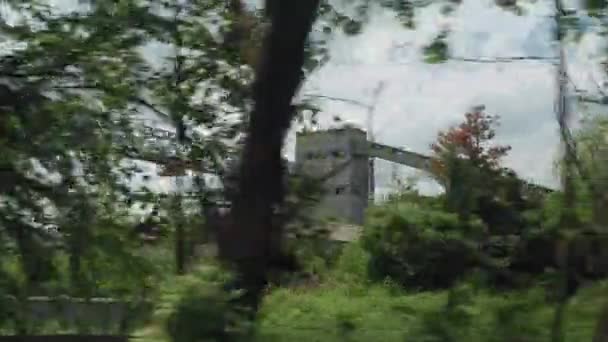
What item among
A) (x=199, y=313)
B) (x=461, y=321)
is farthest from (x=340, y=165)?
(x=199, y=313)

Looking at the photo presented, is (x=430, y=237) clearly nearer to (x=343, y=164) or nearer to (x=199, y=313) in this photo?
(x=343, y=164)

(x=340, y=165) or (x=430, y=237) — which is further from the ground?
(x=340, y=165)

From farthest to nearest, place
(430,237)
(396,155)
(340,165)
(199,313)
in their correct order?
(396,155)
(340,165)
(430,237)
(199,313)

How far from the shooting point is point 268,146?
5.30m

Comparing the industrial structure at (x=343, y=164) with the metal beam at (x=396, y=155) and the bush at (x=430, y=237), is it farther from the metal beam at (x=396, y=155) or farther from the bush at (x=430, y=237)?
the bush at (x=430, y=237)

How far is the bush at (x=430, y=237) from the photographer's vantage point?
5.73 metres

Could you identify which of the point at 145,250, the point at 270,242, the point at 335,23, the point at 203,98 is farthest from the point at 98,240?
the point at 270,242

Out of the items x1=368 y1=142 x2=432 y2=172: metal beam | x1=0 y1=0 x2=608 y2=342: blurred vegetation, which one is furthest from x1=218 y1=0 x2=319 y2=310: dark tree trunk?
x1=368 y1=142 x2=432 y2=172: metal beam

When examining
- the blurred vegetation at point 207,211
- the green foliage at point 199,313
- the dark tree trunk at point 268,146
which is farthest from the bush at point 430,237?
the green foliage at point 199,313

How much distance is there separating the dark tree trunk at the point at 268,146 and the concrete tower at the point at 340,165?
0.65 m

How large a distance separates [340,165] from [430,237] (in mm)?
901

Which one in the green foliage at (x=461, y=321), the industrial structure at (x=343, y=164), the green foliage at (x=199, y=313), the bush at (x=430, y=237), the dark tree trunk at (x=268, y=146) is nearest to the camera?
the green foliage at (x=199, y=313)

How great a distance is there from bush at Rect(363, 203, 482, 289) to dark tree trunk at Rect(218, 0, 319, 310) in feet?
3.12

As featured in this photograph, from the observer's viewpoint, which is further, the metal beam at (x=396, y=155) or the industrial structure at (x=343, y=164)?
the metal beam at (x=396, y=155)
